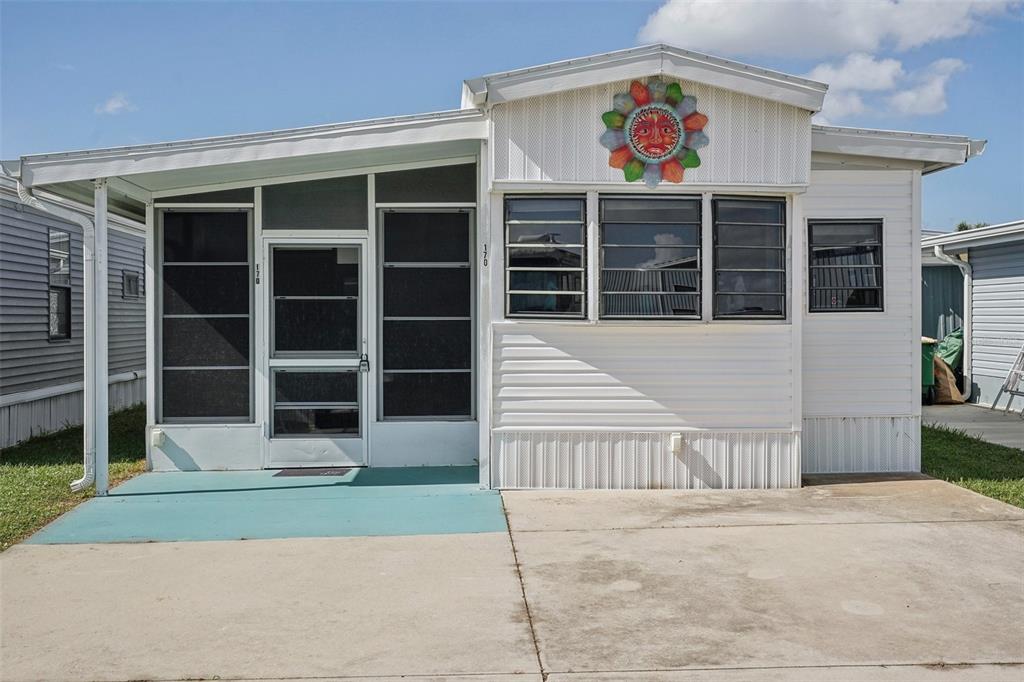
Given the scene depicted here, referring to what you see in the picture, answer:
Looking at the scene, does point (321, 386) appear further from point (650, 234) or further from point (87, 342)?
point (650, 234)

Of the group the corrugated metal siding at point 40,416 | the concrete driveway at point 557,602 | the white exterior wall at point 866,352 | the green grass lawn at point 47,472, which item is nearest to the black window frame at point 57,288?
the corrugated metal siding at point 40,416

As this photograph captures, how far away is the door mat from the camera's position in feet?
26.9

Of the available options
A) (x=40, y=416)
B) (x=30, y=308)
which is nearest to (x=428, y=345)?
(x=30, y=308)

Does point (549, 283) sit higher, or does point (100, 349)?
point (549, 283)

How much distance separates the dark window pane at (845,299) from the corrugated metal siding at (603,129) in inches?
48.6

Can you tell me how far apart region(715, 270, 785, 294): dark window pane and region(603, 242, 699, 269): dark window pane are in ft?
0.84

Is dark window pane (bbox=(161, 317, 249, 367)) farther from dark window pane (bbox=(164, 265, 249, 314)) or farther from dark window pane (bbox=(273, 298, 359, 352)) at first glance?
dark window pane (bbox=(273, 298, 359, 352))

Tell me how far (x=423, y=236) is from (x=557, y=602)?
4398 millimetres

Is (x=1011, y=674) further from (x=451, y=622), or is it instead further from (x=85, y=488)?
(x=85, y=488)

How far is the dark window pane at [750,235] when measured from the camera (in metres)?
7.50

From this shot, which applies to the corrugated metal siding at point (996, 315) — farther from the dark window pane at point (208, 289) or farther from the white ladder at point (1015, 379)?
the dark window pane at point (208, 289)

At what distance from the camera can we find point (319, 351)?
27.7ft

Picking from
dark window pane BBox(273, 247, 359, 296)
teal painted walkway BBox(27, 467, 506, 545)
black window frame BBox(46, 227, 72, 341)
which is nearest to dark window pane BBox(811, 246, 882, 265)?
teal painted walkway BBox(27, 467, 506, 545)

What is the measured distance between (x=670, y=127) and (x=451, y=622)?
443cm
